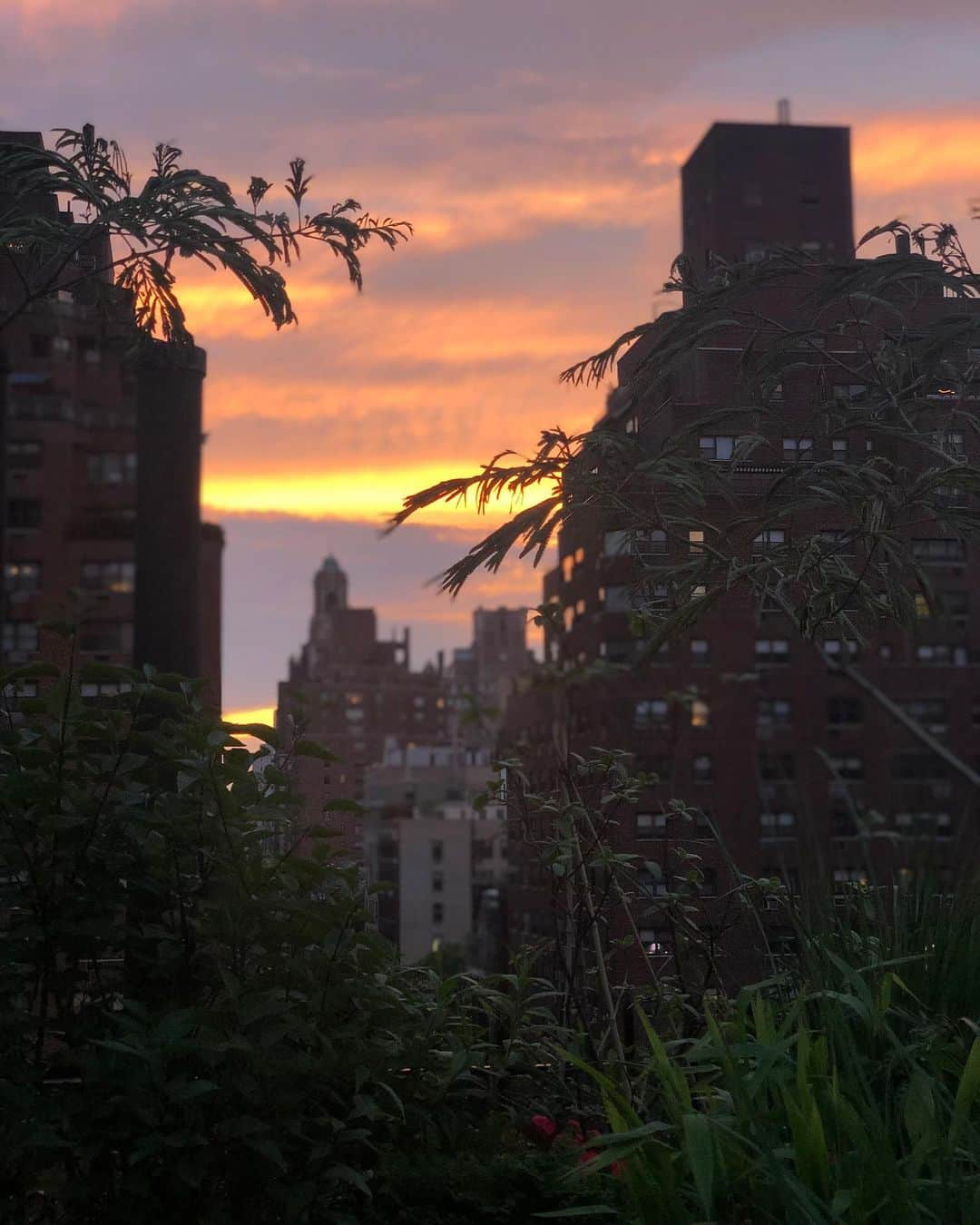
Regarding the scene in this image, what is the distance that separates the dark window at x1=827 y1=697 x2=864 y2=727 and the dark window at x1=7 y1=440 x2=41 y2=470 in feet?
174

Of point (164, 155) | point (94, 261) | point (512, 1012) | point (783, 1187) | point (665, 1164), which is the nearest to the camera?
point (783, 1187)

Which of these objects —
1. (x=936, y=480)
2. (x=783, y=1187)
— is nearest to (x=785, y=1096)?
(x=783, y=1187)

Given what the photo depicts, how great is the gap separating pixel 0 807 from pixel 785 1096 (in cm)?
289

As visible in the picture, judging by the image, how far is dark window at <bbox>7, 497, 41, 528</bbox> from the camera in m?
77.1

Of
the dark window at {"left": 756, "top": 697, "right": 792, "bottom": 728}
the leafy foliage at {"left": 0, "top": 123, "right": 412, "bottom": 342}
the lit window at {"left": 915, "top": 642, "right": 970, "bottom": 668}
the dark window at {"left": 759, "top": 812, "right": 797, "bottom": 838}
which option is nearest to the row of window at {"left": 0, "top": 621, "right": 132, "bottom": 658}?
the dark window at {"left": 759, "top": 812, "right": 797, "bottom": 838}

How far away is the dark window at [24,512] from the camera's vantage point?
77062 millimetres

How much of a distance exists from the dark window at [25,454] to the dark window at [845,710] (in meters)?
52.9

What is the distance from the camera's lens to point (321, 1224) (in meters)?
5.45

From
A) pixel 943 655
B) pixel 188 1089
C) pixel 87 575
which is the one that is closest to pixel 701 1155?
pixel 188 1089

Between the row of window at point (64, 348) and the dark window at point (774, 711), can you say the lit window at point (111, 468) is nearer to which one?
the row of window at point (64, 348)

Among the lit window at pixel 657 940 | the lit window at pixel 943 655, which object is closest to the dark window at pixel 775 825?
the lit window at pixel 943 655

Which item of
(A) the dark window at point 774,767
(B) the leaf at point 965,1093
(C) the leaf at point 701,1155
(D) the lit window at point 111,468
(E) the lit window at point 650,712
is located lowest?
(A) the dark window at point 774,767

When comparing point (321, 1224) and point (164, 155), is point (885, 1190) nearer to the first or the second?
point (321, 1224)

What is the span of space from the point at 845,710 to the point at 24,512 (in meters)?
53.8
